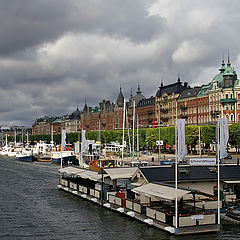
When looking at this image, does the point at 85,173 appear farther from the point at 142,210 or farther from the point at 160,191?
the point at 160,191

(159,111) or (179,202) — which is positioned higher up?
(159,111)

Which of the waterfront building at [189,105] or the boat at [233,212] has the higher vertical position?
the waterfront building at [189,105]

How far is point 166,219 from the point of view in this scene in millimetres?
33469

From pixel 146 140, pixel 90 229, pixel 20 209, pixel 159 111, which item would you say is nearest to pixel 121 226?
pixel 90 229

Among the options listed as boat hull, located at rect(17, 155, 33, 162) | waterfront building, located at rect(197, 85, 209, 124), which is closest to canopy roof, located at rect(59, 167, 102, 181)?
boat hull, located at rect(17, 155, 33, 162)

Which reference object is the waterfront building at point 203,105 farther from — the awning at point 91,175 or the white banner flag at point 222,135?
the white banner flag at point 222,135

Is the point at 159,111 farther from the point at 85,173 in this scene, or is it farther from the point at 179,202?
the point at 179,202

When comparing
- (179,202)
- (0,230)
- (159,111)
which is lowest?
(0,230)

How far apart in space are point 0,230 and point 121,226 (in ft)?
33.0

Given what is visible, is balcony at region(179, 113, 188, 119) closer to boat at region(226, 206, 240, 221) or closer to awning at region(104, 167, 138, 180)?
awning at region(104, 167, 138, 180)

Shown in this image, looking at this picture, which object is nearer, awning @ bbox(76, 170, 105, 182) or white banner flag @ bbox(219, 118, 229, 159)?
white banner flag @ bbox(219, 118, 229, 159)

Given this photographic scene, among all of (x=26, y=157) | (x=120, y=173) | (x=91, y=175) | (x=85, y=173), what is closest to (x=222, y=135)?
(x=120, y=173)

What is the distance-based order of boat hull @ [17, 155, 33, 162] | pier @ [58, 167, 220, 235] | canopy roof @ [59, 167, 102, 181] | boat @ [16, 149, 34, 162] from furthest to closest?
boat @ [16, 149, 34, 162]
boat hull @ [17, 155, 33, 162]
canopy roof @ [59, 167, 102, 181]
pier @ [58, 167, 220, 235]

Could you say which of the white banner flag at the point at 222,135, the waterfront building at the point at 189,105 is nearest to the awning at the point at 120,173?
the white banner flag at the point at 222,135
